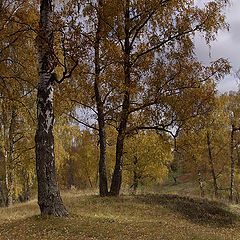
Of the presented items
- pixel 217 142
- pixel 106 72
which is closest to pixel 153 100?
pixel 106 72

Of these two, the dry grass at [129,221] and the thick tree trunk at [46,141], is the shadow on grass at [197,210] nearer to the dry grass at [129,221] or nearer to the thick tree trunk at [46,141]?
the dry grass at [129,221]

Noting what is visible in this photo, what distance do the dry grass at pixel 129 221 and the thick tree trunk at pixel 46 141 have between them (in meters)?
0.46

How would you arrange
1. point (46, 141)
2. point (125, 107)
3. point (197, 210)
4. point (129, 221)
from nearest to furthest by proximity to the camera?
point (46, 141) < point (129, 221) < point (197, 210) < point (125, 107)

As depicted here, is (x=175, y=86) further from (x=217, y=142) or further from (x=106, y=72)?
(x=217, y=142)

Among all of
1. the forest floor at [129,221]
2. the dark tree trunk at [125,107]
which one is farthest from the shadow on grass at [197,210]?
the dark tree trunk at [125,107]

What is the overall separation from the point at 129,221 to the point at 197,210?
5175 mm

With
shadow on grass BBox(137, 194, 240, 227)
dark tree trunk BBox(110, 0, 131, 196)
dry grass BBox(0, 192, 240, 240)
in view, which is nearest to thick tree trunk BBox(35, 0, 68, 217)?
dry grass BBox(0, 192, 240, 240)

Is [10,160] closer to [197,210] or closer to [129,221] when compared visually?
[197,210]

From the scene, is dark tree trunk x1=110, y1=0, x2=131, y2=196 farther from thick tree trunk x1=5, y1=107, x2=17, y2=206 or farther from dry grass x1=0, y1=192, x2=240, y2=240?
thick tree trunk x1=5, y1=107, x2=17, y2=206

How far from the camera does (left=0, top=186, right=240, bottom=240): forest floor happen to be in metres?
9.49

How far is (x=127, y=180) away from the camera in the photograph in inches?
1578

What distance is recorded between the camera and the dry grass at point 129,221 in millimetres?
9508

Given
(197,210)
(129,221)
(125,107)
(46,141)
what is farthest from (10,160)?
(129,221)

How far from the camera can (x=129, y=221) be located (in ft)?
39.2
